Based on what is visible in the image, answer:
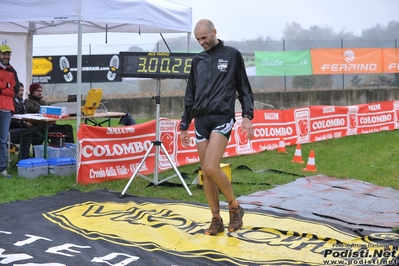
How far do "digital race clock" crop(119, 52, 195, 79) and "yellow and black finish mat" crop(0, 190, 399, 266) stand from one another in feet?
6.21

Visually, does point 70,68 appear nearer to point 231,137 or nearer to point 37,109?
point 37,109

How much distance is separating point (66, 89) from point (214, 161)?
1648 cm

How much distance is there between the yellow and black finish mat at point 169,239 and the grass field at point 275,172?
1.13 m

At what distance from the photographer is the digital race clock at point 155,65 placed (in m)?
7.92

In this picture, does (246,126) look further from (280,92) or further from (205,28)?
(280,92)

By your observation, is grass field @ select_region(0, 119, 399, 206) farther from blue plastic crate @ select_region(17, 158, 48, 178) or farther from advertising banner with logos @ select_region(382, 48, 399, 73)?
advertising banner with logos @ select_region(382, 48, 399, 73)

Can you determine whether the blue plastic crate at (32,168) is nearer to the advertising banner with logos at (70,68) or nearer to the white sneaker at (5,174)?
the white sneaker at (5,174)

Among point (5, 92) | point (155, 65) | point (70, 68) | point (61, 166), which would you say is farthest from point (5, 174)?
point (70, 68)

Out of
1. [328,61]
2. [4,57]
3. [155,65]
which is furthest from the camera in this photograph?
[328,61]

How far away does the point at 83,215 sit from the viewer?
682 cm

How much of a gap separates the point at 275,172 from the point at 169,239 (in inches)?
199

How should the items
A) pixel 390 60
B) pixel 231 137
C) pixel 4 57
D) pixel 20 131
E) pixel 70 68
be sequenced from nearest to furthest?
pixel 4 57, pixel 20 131, pixel 231 137, pixel 70 68, pixel 390 60

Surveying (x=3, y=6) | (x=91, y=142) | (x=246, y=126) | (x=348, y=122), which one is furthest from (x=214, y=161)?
(x=348, y=122)

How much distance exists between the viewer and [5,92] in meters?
9.16
